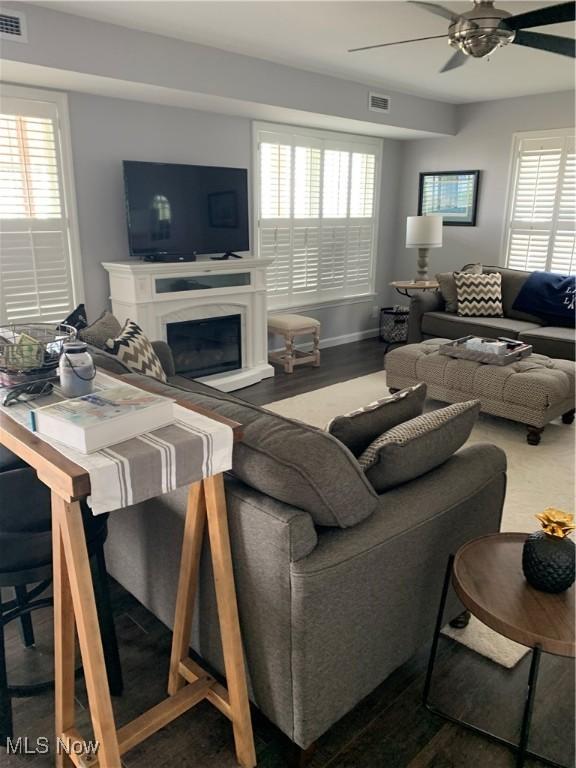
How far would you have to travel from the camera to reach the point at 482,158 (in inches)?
239

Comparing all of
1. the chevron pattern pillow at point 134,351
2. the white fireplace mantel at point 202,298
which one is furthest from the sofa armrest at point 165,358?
the white fireplace mantel at point 202,298

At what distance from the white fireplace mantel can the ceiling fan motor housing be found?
2367 millimetres

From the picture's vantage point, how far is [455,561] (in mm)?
1509

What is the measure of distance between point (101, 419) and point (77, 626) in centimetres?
46

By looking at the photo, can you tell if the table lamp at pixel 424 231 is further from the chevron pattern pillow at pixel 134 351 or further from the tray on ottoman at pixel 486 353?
the chevron pattern pillow at pixel 134 351

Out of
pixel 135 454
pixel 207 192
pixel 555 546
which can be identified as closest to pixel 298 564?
pixel 135 454

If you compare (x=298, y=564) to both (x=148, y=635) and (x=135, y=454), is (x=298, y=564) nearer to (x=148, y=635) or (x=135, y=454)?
(x=135, y=454)

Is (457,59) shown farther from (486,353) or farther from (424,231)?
(424,231)

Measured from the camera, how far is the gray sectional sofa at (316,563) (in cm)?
134

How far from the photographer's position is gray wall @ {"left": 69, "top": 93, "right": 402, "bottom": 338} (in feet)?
13.4

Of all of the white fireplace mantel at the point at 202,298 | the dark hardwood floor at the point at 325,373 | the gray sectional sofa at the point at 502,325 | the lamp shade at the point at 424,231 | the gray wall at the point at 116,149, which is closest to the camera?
the gray wall at the point at 116,149

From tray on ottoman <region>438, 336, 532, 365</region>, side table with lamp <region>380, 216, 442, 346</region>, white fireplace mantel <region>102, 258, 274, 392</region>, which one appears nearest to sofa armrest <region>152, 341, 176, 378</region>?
white fireplace mantel <region>102, 258, 274, 392</region>

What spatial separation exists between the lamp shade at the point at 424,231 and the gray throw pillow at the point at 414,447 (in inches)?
173

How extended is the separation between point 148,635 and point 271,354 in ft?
12.5
